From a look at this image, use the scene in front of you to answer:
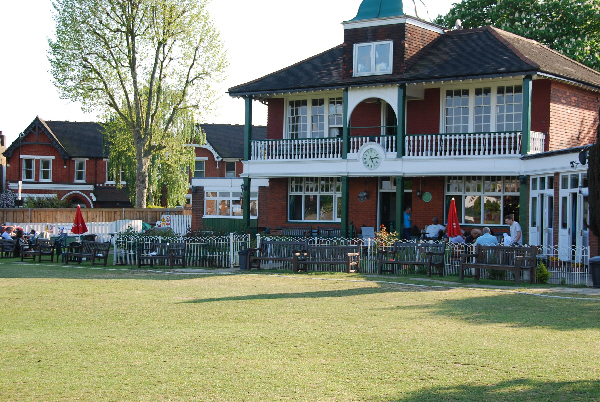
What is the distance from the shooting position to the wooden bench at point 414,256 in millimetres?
20188

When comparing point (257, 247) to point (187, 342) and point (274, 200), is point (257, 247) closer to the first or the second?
point (274, 200)

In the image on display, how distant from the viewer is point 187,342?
34.0ft

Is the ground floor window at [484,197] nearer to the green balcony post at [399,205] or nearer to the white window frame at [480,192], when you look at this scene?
the white window frame at [480,192]

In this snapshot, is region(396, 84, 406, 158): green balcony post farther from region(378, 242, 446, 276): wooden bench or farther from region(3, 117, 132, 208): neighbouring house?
region(3, 117, 132, 208): neighbouring house

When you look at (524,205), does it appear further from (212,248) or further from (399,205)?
(212,248)

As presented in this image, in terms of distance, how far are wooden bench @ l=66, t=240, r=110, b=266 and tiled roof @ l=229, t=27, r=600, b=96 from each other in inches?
343

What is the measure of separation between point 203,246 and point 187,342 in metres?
13.8

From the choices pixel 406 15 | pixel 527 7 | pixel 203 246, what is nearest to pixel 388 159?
pixel 406 15

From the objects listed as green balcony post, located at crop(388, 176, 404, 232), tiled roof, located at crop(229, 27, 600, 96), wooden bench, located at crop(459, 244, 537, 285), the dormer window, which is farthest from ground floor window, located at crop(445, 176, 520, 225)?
wooden bench, located at crop(459, 244, 537, 285)

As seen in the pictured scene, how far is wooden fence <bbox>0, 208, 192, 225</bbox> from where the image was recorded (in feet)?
135

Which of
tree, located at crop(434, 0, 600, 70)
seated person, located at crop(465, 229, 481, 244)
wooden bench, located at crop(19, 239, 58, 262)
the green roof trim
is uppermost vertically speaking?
tree, located at crop(434, 0, 600, 70)

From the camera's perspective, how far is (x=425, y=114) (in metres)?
28.2

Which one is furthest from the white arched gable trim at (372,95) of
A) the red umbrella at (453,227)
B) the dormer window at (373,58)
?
the red umbrella at (453,227)

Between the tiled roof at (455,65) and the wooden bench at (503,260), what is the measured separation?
7.85 metres
